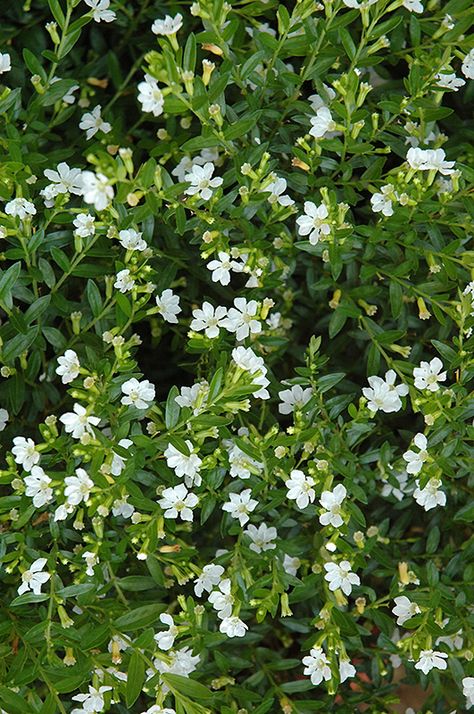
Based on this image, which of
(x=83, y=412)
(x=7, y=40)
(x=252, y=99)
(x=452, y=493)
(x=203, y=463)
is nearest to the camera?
(x=83, y=412)

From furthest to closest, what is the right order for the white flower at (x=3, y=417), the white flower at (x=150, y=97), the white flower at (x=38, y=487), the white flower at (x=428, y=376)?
the white flower at (x=3, y=417) → the white flower at (x=428, y=376) → the white flower at (x=38, y=487) → the white flower at (x=150, y=97)

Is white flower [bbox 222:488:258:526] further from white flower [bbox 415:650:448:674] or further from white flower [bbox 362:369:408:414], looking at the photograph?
white flower [bbox 415:650:448:674]

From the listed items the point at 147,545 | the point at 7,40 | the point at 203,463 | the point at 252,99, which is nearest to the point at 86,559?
the point at 147,545

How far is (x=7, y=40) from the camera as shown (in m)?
1.76

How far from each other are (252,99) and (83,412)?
609 millimetres

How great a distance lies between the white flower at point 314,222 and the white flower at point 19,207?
43 cm

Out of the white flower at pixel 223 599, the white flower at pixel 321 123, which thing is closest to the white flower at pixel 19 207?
the white flower at pixel 321 123

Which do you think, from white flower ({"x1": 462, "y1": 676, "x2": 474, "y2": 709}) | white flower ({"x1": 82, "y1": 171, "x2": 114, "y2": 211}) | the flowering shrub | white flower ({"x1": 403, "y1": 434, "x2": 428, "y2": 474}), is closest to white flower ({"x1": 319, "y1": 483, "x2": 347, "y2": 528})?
the flowering shrub

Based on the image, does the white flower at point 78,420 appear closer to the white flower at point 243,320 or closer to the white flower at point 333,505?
the white flower at point 243,320

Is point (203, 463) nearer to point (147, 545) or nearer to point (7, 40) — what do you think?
point (147, 545)

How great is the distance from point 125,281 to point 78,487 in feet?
1.09

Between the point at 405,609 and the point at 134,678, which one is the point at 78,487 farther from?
the point at 405,609

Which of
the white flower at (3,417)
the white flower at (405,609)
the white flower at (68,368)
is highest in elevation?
the white flower at (68,368)

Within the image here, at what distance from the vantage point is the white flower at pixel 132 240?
139 cm
